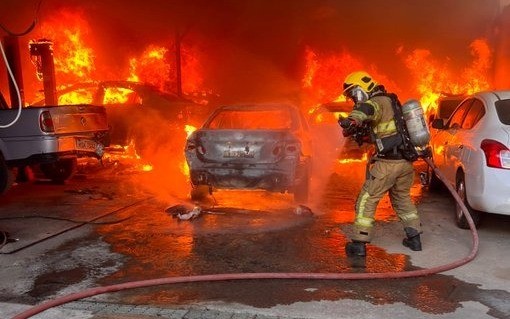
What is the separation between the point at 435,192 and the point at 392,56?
1664 cm

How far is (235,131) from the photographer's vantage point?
6789mm

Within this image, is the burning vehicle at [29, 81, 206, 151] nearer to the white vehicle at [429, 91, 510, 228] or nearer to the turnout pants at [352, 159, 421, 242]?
the white vehicle at [429, 91, 510, 228]

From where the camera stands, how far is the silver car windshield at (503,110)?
213 inches

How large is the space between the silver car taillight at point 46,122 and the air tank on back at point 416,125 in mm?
5464

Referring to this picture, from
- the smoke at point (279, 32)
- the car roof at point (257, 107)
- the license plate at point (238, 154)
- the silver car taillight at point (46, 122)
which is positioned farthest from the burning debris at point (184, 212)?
the smoke at point (279, 32)

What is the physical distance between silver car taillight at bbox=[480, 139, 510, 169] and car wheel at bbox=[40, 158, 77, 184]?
7345mm

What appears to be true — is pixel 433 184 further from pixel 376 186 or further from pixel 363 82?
pixel 363 82

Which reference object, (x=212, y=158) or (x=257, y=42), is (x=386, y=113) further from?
(x=257, y=42)

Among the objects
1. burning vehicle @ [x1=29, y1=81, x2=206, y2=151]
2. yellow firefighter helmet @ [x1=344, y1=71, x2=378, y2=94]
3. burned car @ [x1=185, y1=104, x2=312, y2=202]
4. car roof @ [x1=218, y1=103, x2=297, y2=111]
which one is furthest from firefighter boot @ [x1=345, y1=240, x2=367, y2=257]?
burning vehicle @ [x1=29, y1=81, x2=206, y2=151]

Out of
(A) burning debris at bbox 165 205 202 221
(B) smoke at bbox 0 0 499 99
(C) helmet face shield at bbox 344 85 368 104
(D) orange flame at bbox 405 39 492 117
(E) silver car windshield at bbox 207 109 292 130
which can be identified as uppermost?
(B) smoke at bbox 0 0 499 99

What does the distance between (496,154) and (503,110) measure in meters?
0.87

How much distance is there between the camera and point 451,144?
654cm

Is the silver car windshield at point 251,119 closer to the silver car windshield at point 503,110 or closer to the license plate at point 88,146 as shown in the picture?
the license plate at point 88,146

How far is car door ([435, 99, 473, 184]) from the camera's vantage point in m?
6.27
